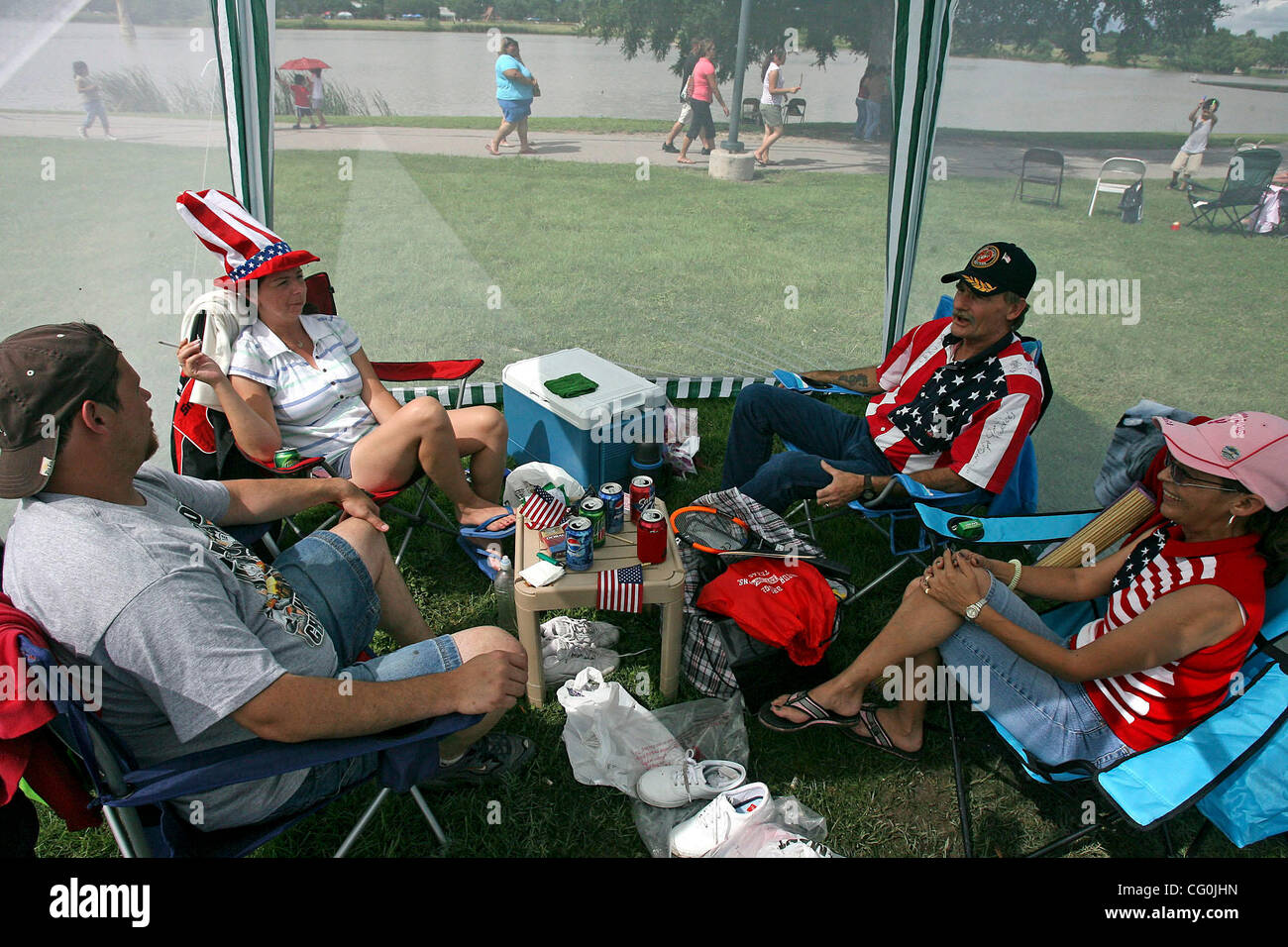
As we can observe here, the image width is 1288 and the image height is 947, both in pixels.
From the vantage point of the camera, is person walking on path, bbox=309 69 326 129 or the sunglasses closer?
the sunglasses

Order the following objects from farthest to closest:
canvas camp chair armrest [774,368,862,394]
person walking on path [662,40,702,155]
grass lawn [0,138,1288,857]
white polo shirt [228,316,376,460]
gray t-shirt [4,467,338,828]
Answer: person walking on path [662,40,702,155], canvas camp chair armrest [774,368,862,394], white polo shirt [228,316,376,460], grass lawn [0,138,1288,857], gray t-shirt [4,467,338,828]

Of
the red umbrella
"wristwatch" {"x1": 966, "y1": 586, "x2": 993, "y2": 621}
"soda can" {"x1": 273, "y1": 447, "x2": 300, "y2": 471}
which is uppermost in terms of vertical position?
the red umbrella

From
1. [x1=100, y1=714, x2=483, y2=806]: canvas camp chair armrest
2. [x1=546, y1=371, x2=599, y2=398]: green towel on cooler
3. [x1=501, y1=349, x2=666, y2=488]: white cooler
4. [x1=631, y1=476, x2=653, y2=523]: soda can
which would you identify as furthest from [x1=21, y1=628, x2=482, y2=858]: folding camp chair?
[x1=546, y1=371, x2=599, y2=398]: green towel on cooler

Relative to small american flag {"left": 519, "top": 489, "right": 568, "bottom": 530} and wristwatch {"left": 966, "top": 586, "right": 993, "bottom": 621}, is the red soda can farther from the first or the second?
wristwatch {"left": 966, "top": 586, "right": 993, "bottom": 621}

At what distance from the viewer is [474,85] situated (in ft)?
12.8

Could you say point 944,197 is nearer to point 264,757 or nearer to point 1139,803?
point 1139,803

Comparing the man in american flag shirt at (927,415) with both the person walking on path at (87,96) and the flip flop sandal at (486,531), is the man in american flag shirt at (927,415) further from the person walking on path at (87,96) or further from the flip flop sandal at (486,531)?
the person walking on path at (87,96)

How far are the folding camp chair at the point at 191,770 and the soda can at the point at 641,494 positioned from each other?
118 centimetres

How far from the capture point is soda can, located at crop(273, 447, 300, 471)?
2877 mm

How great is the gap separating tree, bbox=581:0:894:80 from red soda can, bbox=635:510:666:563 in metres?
2.61

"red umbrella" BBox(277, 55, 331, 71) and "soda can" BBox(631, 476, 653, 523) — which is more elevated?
"red umbrella" BBox(277, 55, 331, 71)

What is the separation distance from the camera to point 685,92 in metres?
4.10

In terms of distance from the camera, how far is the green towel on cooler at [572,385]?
3756mm

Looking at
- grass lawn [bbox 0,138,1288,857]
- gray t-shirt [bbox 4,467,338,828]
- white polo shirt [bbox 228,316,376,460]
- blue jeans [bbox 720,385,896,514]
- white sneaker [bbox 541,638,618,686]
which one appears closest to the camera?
gray t-shirt [bbox 4,467,338,828]
